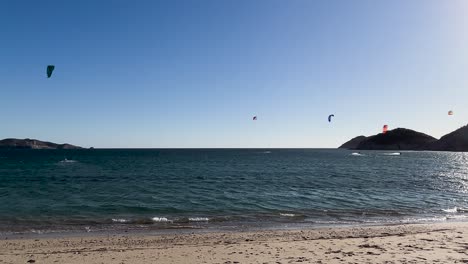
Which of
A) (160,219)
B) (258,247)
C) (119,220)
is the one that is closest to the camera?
(258,247)

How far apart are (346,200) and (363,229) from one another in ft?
32.7

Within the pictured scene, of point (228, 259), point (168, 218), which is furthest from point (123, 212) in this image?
point (228, 259)

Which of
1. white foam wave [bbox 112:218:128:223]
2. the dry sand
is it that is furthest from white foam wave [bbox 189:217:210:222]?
the dry sand

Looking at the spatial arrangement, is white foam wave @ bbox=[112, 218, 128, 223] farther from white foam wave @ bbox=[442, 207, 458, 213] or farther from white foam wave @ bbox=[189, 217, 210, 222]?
white foam wave @ bbox=[442, 207, 458, 213]

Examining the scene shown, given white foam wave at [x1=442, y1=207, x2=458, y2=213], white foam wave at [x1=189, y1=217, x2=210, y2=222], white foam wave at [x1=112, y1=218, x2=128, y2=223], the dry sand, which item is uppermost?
the dry sand

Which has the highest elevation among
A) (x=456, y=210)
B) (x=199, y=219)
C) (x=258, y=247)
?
(x=258, y=247)

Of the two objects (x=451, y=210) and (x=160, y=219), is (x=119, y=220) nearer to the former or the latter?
(x=160, y=219)

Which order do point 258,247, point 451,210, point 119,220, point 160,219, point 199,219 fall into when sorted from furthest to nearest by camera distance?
point 451,210 → point 199,219 → point 160,219 → point 119,220 → point 258,247

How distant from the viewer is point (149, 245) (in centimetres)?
1338

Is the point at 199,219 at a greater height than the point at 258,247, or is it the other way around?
the point at 258,247

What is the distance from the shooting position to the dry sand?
1101 cm

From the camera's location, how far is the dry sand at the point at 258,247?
11008mm

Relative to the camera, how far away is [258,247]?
12.6m

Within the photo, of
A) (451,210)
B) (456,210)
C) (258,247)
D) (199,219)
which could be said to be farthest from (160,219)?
(456,210)
